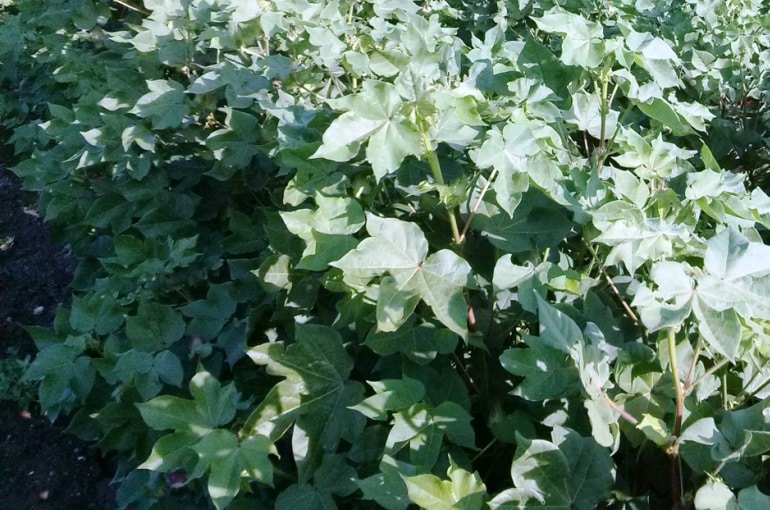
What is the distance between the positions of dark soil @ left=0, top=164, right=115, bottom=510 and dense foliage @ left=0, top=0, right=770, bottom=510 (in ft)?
2.93

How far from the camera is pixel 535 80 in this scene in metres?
1.42

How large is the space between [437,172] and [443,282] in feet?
0.66

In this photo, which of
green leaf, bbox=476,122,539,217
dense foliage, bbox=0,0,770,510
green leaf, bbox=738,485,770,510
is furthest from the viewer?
green leaf, bbox=476,122,539,217

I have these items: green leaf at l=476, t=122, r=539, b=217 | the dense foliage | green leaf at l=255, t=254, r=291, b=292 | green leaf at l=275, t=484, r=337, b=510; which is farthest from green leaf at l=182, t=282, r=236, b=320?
green leaf at l=476, t=122, r=539, b=217

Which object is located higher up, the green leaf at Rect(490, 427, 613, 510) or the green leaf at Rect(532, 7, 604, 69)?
the green leaf at Rect(532, 7, 604, 69)

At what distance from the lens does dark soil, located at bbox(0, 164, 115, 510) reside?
2.79 meters

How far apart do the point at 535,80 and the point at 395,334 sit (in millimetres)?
594

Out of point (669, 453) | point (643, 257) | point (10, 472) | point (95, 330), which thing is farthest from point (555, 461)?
point (10, 472)

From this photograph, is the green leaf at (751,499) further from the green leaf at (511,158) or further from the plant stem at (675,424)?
the green leaf at (511,158)

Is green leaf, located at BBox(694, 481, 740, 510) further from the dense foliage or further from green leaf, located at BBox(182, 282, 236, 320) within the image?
green leaf, located at BBox(182, 282, 236, 320)

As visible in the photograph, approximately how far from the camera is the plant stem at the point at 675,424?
1.09 metres

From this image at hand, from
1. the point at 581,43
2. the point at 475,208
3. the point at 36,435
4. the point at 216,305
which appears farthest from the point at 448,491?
the point at 36,435

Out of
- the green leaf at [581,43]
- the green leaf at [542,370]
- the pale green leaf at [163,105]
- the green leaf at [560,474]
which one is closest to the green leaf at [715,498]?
the green leaf at [560,474]

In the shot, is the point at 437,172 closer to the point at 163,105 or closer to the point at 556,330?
the point at 556,330
